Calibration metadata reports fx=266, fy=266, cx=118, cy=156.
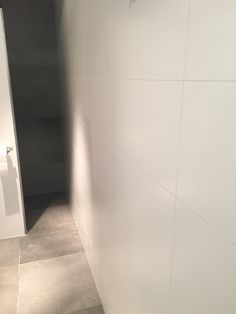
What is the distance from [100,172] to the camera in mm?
1511

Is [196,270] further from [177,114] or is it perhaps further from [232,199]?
[177,114]

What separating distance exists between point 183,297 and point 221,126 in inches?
19.6

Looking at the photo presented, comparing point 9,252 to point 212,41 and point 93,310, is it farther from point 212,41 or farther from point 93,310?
point 212,41

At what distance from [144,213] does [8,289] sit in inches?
57.9

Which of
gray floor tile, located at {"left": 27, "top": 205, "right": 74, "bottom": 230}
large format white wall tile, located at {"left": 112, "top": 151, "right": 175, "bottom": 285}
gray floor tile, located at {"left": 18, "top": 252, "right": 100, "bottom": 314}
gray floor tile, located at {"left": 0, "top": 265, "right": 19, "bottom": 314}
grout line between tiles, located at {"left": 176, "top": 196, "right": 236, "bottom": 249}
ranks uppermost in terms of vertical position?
grout line between tiles, located at {"left": 176, "top": 196, "right": 236, "bottom": 249}

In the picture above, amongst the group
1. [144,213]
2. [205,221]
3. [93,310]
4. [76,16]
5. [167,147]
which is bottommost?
[93,310]

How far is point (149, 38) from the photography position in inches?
30.3

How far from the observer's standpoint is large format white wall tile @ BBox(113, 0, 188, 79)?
631 millimetres

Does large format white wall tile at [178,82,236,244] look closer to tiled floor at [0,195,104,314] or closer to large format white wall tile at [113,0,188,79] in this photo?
large format white wall tile at [113,0,188,79]

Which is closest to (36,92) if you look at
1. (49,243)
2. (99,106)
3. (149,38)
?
(49,243)

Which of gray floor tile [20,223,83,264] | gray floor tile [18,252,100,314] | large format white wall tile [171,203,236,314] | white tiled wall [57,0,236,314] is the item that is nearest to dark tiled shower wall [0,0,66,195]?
gray floor tile [20,223,83,264]

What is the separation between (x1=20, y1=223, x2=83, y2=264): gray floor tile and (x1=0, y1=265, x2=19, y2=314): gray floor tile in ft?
0.43

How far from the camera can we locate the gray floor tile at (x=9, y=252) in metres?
2.14

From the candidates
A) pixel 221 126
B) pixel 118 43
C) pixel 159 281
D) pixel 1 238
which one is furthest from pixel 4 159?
pixel 221 126
